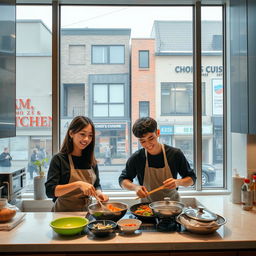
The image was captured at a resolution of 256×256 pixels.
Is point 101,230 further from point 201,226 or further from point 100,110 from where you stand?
point 100,110

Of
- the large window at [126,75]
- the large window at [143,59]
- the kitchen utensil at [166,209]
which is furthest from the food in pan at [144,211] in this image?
the large window at [143,59]

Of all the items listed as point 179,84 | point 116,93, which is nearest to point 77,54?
point 116,93

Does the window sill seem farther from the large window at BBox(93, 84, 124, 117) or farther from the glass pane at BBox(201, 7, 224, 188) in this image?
the large window at BBox(93, 84, 124, 117)

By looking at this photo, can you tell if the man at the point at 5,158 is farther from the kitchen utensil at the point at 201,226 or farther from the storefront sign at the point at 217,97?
the storefront sign at the point at 217,97

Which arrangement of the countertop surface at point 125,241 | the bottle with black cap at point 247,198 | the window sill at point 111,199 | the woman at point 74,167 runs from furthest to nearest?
1. the window sill at point 111,199
2. the bottle with black cap at point 247,198
3. the woman at point 74,167
4. the countertop surface at point 125,241

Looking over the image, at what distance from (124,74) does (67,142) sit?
1208 millimetres

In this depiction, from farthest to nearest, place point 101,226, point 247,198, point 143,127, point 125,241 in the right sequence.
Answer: point 247,198, point 143,127, point 101,226, point 125,241

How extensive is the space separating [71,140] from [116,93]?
40.2 inches

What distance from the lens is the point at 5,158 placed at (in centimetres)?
259

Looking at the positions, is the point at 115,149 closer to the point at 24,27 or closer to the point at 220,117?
the point at 220,117

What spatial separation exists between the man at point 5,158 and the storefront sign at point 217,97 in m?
2.39

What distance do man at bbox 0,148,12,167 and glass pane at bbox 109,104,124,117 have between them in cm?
123

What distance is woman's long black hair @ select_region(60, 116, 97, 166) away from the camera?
180 cm

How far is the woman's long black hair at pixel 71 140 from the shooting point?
5.91 feet
